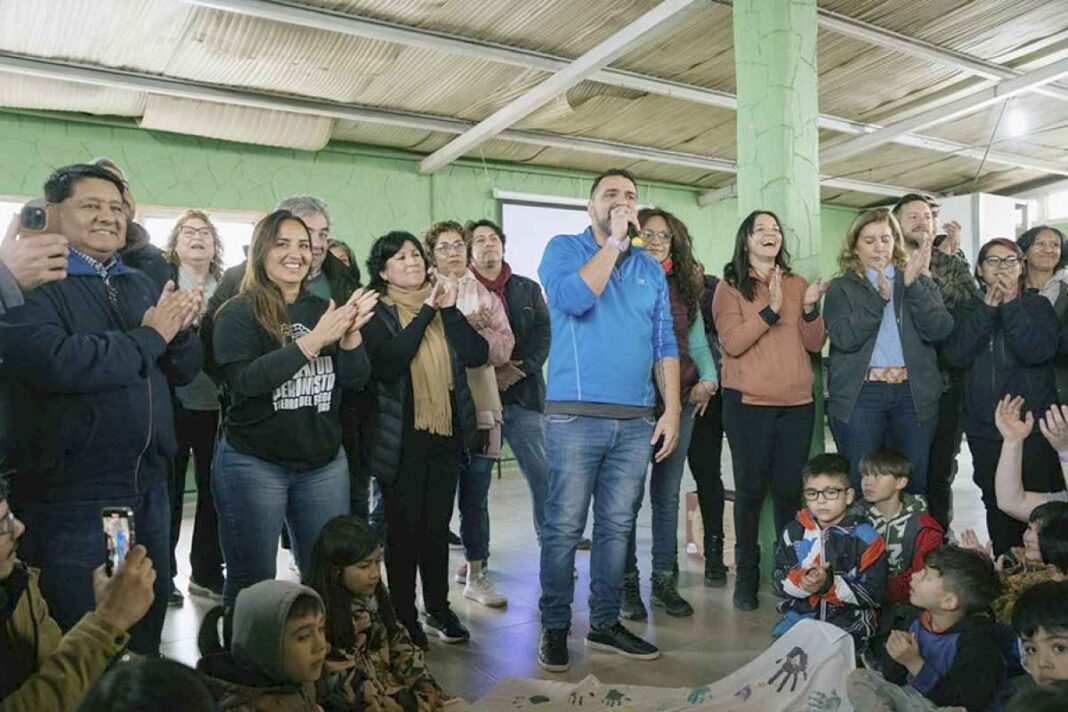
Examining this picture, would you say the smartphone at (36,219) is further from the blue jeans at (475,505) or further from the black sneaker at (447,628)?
the blue jeans at (475,505)

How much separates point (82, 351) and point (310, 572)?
0.77m

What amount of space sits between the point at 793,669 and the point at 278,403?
5.10 feet

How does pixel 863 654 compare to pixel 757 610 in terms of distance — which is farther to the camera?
pixel 757 610

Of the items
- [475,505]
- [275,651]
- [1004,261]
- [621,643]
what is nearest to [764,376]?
[1004,261]

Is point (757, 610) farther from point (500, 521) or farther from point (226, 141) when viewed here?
point (226, 141)

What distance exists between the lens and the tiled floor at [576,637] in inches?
96.3

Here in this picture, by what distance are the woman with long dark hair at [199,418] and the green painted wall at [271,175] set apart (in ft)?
8.84

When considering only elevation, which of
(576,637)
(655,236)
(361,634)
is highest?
(655,236)

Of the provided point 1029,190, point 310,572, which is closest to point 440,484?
point 310,572

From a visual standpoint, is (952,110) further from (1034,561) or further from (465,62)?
(1034,561)

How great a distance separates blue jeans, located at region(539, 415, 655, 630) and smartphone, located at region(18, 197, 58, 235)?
145cm

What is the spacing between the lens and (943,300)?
320cm

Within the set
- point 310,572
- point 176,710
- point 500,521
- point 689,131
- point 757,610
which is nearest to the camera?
point 176,710

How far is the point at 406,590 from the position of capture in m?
2.54
